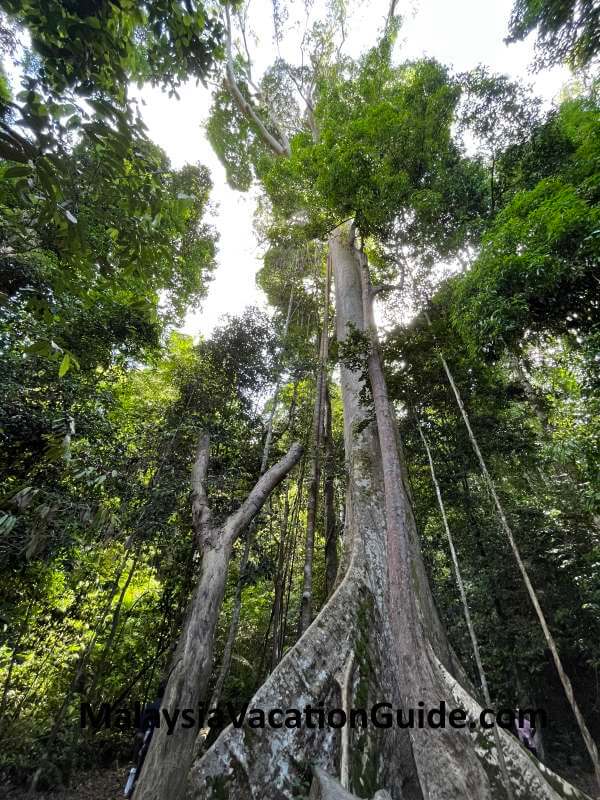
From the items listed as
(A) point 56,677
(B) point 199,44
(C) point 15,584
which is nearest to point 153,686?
(A) point 56,677

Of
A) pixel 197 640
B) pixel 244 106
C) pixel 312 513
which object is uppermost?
pixel 244 106

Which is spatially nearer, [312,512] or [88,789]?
[88,789]

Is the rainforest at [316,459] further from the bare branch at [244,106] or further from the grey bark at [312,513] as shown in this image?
the bare branch at [244,106]

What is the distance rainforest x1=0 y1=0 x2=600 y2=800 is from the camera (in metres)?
1.94

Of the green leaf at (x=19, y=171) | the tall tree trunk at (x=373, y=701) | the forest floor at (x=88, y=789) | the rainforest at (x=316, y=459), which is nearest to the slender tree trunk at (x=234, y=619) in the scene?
the rainforest at (x=316, y=459)

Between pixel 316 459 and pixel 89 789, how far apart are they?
5.06 m

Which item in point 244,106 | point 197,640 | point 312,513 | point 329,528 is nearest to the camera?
point 197,640

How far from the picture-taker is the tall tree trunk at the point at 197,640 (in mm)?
2445

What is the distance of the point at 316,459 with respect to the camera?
5.36 meters

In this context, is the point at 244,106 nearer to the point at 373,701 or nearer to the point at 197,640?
the point at 197,640

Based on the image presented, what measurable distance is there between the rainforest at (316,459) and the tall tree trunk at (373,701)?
0.02 m

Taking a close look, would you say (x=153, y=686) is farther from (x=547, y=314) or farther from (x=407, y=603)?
(x=547, y=314)

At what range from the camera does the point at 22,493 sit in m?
2.10

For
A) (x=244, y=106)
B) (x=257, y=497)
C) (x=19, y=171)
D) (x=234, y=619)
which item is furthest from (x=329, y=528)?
(x=244, y=106)
